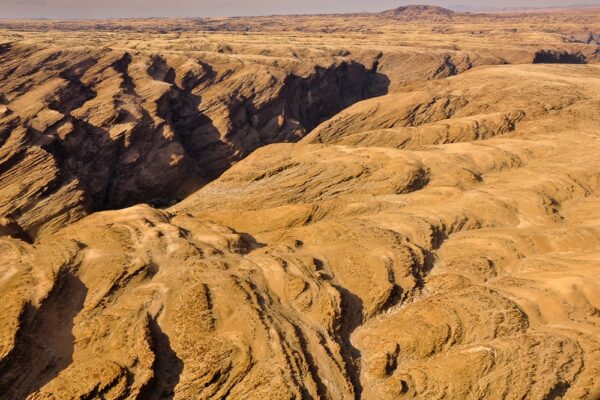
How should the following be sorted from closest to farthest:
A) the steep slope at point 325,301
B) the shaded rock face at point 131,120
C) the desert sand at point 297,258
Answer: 1. the steep slope at point 325,301
2. the desert sand at point 297,258
3. the shaded rock face at point 131,120

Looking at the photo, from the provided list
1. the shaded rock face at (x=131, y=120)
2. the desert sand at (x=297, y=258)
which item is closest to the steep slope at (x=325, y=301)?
the desert sand at (x=297, y=258)

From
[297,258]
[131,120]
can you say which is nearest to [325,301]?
[297,258]

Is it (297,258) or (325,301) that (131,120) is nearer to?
(297,258)

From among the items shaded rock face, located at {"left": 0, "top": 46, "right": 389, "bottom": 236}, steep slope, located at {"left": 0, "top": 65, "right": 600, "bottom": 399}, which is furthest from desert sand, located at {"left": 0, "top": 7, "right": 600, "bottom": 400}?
shaded rock face, located at {"left": 0, "top": 46, "right": 389, "bottom": 236}

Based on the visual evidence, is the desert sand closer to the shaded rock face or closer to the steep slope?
the steep slope

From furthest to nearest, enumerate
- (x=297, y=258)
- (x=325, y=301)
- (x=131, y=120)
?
(x=131, y=120) < (x=297, y=258) < (x=325, y=301)

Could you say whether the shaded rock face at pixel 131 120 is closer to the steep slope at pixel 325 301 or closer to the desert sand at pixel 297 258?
the desert sand at pixel 297 258

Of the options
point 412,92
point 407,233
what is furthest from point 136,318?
point 412,92
